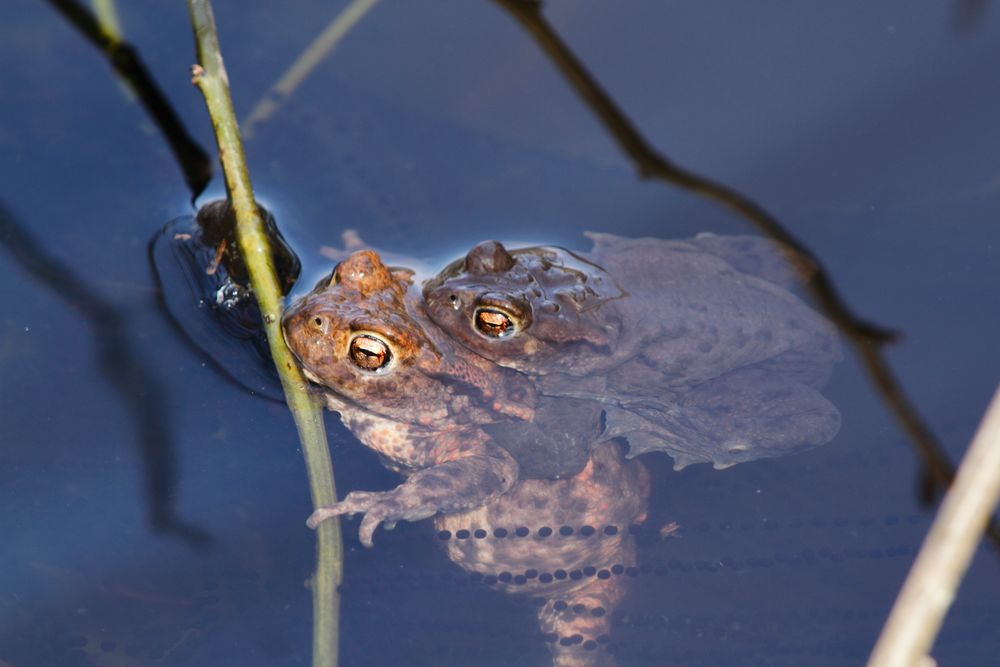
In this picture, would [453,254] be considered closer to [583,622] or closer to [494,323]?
[494,323]

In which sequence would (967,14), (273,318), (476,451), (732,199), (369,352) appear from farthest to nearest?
(967,14) → (732,199) → (476,451) → (369,352) → (273,318)

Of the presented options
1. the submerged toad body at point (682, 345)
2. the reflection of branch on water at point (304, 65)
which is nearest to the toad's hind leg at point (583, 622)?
the submerged toad body at point (682, 345)

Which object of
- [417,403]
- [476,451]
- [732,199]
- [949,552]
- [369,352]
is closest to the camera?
[949,552]

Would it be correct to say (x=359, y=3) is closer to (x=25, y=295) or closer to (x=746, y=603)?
(x=25, y=295)

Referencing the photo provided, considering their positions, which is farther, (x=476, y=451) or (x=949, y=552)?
(x=476, y=451)

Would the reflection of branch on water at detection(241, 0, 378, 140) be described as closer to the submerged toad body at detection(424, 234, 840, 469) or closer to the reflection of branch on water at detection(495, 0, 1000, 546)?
the reflection of branch on water at detection(495, 0, 1000, 546)

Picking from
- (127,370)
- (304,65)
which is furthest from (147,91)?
(127,370)
